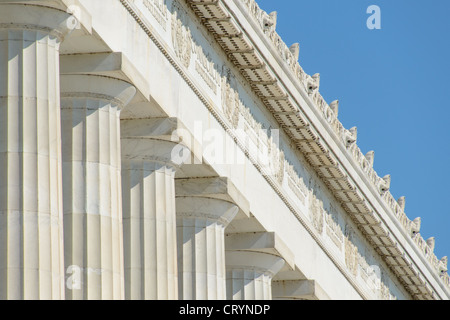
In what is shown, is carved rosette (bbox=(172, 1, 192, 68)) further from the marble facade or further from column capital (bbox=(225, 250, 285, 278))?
column capital (bbox=(225, 250, 285, 278))

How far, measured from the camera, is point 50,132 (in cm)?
4766

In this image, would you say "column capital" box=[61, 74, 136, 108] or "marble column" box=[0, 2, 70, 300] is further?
"column capital" box=[61, 74, 136, 108]

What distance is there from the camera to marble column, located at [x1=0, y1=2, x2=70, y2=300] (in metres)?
45.4

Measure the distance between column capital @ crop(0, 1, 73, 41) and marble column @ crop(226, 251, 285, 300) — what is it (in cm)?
2630

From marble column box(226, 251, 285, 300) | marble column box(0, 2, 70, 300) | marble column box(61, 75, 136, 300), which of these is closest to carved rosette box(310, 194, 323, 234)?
marble column box(226, 251, 285, 300)

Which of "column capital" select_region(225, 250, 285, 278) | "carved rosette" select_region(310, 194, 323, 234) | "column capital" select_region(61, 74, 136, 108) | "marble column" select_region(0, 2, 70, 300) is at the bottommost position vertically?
"marble column" select_region(0, 2, 70, 300)

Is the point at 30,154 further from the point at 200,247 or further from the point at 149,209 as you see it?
the point at 200,247

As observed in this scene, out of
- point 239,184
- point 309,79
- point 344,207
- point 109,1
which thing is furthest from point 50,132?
point 344,207

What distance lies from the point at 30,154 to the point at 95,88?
24.6 ft

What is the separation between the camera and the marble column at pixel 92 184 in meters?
51.1

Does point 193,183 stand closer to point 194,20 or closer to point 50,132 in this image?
point 194,20

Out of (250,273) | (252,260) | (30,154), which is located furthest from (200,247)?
(30,154)

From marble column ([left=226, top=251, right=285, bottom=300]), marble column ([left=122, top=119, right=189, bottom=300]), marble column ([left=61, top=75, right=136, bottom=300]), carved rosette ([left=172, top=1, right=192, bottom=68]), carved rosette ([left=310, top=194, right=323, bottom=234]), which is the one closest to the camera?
marble column ([left=61, top=75, right=136, bottom=300])

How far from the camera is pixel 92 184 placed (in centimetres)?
5200
